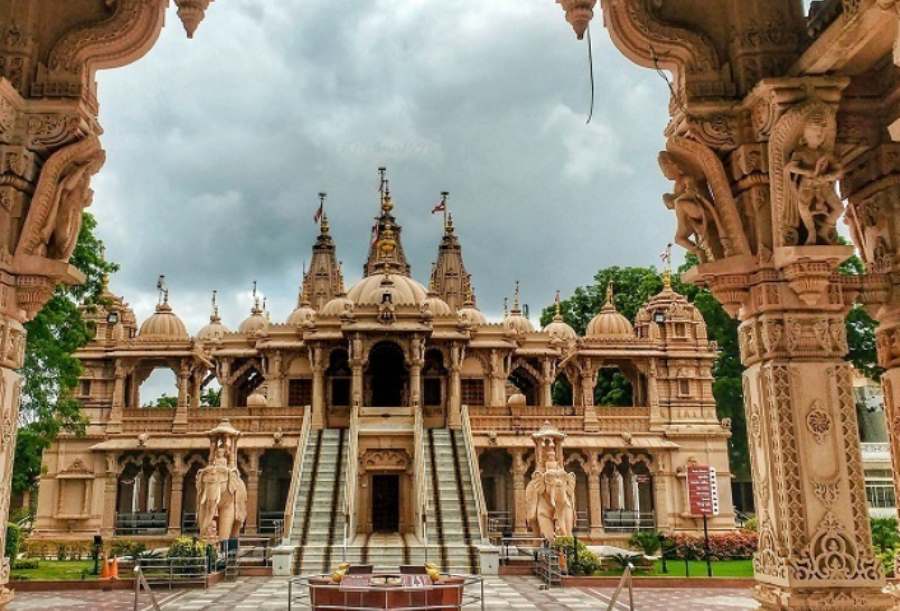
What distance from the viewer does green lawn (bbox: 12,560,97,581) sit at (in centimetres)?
1783

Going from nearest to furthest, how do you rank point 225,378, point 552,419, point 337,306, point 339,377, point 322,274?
1. point 552,419
2. point 339,377
3. point 337,306
4. point 225,378
5. point 322,274

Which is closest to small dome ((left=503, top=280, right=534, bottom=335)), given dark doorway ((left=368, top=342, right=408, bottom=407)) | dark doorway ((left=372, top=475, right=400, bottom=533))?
dark doorway ((left=368, top=342, right=408, bottom=407))

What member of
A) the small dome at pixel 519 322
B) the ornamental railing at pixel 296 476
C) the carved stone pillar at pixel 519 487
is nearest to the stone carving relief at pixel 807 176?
the ornamental railing at pixel 296 476

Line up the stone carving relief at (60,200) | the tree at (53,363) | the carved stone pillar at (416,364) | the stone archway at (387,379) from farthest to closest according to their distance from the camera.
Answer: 1. the stone archway at (387,379)
2. the carved stone pillar at (416,364)
3. the tree at (53,363)
4. the stone carving relief at (60,200)

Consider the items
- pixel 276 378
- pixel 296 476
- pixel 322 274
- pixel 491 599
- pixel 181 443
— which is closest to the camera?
pixel 491 599

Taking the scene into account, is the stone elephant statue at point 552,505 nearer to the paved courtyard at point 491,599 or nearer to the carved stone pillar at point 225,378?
the paved courtyard at point 491,599

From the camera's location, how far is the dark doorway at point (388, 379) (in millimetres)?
30625

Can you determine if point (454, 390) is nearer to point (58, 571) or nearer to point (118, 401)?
point (118, 401)

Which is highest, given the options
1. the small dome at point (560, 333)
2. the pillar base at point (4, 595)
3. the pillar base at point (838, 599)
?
the small dome at point (560, 333)

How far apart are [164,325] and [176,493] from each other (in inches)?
381

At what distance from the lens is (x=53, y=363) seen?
57.7 feet

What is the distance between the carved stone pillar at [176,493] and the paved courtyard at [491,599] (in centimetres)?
966

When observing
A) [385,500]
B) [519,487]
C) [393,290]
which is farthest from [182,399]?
[519,487]

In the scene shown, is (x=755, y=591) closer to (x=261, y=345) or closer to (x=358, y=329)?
(x=358, y=329)
